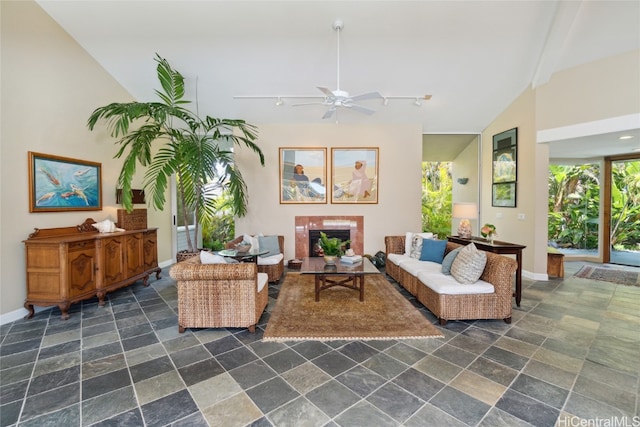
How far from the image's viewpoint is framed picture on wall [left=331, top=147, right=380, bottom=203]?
576 cm

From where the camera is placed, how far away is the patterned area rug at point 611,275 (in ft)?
15.1

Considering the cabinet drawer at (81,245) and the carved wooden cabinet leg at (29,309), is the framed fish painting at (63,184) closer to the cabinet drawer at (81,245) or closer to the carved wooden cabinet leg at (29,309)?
the cabinet drawer at (81,245)

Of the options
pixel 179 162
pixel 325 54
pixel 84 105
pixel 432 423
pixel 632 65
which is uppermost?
pixel 325 54

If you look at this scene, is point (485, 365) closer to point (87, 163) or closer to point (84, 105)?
point (87, 163)

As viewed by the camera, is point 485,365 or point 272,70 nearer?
point 485,365

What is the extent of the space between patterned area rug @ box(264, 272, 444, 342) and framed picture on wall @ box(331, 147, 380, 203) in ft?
7.41

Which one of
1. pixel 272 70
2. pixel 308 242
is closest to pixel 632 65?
pixel 272 70

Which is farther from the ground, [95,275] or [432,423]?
[95,275]

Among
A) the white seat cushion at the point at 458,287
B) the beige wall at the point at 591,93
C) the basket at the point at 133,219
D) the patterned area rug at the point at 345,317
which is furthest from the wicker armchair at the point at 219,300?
the beige wall at the point at 591,93

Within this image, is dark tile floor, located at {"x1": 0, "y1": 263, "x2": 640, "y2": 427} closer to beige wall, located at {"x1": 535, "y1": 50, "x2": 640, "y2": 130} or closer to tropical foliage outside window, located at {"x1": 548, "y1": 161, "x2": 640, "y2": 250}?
beige wall, located at {"x1": 535, "y1": 50, "x2": 640, "y2": 130}

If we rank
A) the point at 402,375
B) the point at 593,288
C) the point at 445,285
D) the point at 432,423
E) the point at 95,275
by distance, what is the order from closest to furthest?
the point at 432,423
the point at 402,375
the point at 445,285
the point at 95,275
the point at 593,288

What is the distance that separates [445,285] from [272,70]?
4.09 meters

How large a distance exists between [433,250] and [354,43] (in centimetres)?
332

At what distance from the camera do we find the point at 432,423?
64.9 inches
